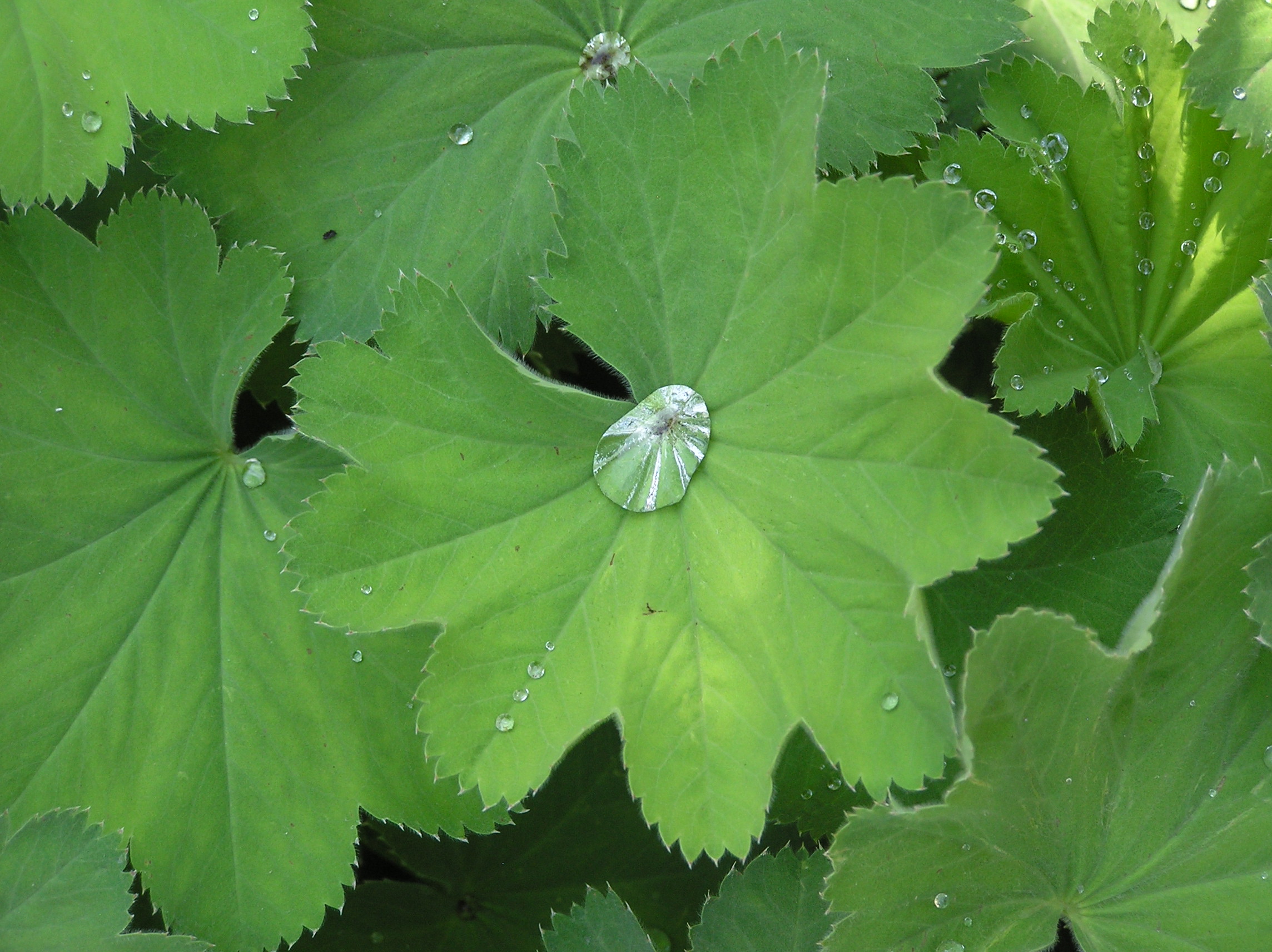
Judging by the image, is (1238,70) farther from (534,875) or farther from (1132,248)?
(534,875)

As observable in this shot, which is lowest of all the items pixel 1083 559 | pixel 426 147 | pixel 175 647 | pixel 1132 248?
pixel 175 647

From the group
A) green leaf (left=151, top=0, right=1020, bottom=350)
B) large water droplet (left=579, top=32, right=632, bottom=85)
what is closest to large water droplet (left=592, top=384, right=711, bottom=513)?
green leaf (left=151, top=0, right=1020, bottom=350)

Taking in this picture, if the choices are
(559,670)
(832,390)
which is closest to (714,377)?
(832,390)

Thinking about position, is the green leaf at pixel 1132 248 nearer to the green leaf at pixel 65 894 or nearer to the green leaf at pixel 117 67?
the green leaf at pixel 117 67

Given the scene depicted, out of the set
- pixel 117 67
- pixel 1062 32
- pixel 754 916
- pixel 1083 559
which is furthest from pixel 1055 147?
pixel 117 67

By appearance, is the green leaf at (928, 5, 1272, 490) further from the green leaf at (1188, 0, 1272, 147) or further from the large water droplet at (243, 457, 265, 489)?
the large water droplet at (243, 457, 265, 489)

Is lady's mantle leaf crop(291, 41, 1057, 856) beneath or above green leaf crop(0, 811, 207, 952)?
above
